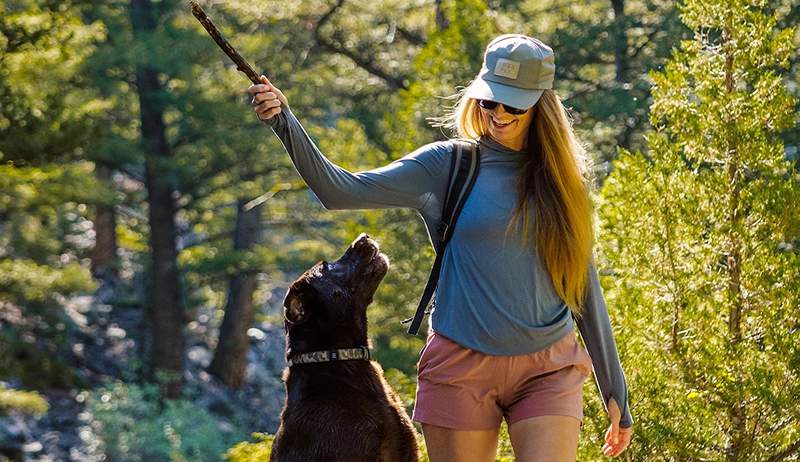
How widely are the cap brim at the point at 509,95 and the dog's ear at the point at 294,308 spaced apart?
79 cm

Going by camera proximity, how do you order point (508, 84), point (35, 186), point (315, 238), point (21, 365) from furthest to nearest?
1. point (315, 238)
2. point (21, 365)
3. point (35, 186)
4. point (508, 84)

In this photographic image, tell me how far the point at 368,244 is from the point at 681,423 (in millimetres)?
1615

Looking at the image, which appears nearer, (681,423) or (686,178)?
(681,423)

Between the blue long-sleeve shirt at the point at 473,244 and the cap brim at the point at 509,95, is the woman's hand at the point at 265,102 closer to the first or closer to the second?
the blue long-sleeve shirt at the point at 473,244

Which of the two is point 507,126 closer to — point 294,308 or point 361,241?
point 361,241

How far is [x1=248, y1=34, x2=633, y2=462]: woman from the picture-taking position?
3408 mm

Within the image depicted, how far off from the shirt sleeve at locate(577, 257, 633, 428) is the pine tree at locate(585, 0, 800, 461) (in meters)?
1.26

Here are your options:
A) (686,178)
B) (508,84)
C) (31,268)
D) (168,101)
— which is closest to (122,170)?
(168,101)

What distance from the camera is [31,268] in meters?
14.9

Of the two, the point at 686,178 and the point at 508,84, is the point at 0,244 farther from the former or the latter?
the point at 508,84

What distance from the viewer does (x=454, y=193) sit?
3.51 metres

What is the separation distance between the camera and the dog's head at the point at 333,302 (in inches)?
150

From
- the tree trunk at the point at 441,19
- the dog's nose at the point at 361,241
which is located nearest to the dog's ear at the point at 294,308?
the dog's nose at the point at 361,241

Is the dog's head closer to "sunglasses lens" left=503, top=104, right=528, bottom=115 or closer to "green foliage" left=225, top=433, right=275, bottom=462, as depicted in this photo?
"sunglasses lens" left=503, top=104, right=528, bottom=115
